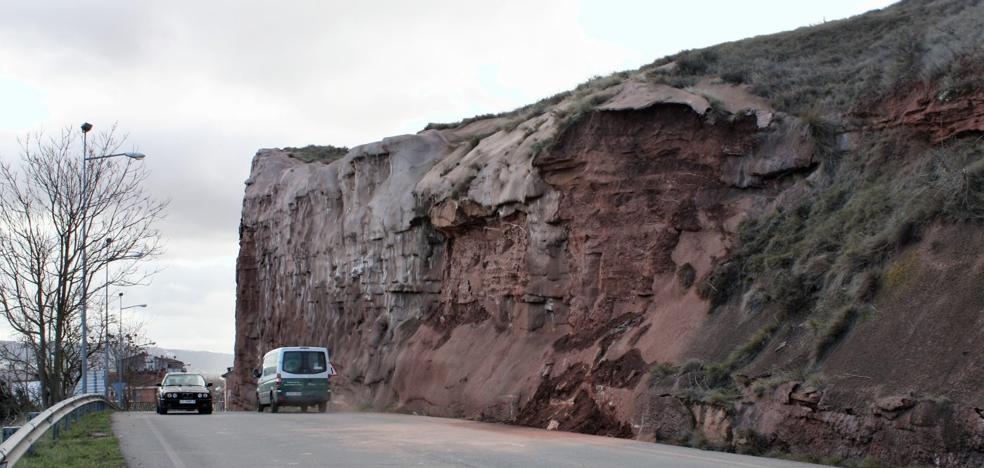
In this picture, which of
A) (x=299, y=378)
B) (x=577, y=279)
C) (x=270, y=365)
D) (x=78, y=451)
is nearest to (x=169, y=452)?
(x=78, y=451)

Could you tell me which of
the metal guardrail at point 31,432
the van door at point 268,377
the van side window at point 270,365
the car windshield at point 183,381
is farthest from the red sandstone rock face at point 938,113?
the car windshield at point 183,381

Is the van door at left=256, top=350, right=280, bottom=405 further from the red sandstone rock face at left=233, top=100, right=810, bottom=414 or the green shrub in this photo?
the green shrub

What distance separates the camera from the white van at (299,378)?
33.1 metres

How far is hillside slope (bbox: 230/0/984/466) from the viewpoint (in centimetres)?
1659

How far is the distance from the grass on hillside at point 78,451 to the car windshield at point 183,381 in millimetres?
10026

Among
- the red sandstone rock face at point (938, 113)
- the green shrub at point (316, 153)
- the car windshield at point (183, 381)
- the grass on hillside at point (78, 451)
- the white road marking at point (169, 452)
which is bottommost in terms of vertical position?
the white road marking at point (169, 452)

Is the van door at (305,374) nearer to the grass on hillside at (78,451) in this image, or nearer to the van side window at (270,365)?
the van side window at (270,365)

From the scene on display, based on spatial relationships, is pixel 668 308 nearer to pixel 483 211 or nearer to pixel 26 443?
pixel 483 211

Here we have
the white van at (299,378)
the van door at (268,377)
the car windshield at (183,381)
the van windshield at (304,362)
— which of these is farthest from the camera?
the van door at (268,377)

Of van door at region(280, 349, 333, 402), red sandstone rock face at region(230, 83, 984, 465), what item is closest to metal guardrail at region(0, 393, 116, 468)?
van door at region(280, 349, 333, 402)

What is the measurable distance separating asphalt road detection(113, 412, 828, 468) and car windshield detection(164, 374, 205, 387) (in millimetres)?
9327

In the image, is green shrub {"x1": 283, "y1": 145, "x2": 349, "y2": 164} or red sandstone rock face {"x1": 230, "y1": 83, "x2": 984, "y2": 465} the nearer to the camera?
red sandstone rock face {"x1": 230, "y1": 83, "x2": 984, "y2": 465}

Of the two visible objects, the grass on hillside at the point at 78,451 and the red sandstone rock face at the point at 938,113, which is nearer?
the grass on hillside at the point at 78,451

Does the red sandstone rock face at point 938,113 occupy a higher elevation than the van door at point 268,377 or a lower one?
higher
